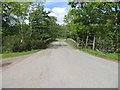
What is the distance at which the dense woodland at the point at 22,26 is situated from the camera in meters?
13.2

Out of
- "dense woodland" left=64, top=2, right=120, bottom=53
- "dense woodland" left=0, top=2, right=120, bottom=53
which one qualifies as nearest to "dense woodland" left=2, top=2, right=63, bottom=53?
"dense woodland" left=0, top=2, right=120, bottom=53

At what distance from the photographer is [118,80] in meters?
3.52

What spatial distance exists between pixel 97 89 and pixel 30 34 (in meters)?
13.7

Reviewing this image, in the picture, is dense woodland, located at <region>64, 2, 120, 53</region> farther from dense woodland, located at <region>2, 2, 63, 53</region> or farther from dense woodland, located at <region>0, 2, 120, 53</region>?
dense woodland, located at <region>2, 2, 63, 53</region>

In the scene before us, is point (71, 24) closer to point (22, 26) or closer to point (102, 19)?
point (102, 19)

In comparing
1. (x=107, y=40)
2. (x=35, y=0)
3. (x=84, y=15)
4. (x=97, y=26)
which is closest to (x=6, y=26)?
(x=35, y=0)

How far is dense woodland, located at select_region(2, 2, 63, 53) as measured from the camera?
1324cm

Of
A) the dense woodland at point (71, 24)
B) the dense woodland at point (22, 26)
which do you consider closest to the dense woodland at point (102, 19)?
the dense woodland at point (71, 24)

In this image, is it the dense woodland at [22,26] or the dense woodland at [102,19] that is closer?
the dense woodland at [102,19]

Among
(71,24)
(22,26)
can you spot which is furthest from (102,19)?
(22,26)

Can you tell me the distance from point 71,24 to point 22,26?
736 centimetres

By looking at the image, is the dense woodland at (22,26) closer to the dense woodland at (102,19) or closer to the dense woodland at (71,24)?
the dense woodland at (71,24)

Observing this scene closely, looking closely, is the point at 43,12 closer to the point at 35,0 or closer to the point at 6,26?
the point at 35,0

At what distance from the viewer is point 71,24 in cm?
1455
